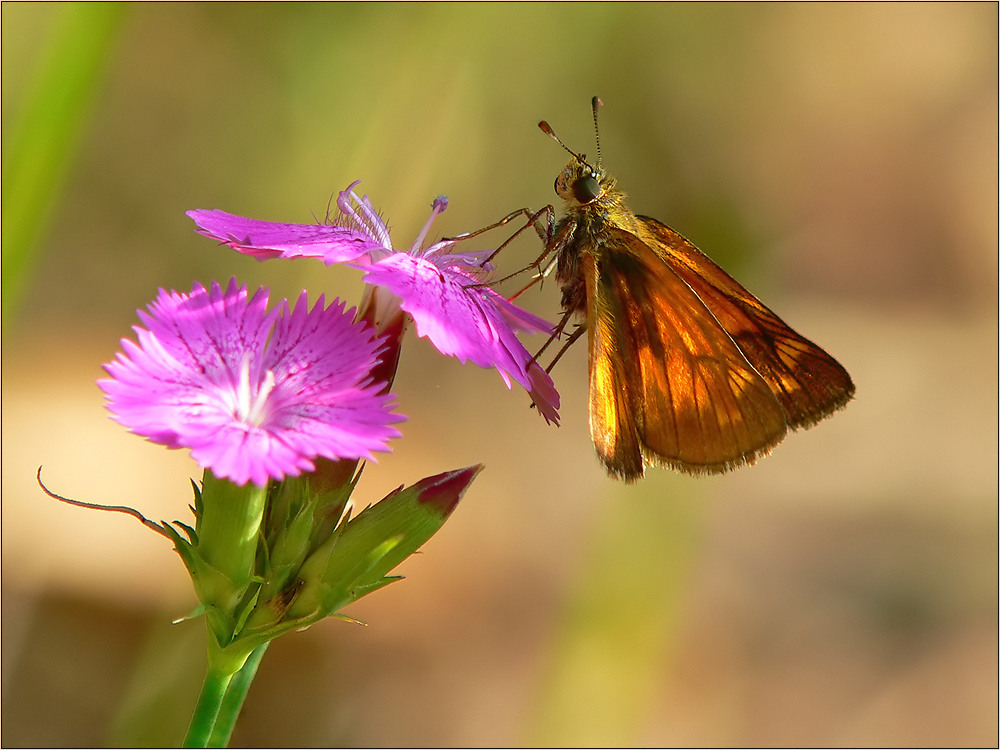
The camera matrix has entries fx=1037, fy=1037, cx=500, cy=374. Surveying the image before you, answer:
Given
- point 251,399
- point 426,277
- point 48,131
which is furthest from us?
point 48,131

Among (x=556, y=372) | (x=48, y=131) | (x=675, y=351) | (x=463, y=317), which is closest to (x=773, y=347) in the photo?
(x=675, y=351)

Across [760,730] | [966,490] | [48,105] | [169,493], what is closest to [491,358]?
[48,105]

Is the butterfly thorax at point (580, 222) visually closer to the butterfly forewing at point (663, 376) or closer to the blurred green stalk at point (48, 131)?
the butterfly forewing at point (663, 376)

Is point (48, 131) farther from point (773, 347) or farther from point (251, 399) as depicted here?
point (773, 347)

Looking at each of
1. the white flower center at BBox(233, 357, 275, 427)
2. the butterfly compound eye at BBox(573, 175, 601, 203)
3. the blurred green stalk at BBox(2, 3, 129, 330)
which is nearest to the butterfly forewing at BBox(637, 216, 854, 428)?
the butterfly compound eye at BBox(573, 175, 601, 203)

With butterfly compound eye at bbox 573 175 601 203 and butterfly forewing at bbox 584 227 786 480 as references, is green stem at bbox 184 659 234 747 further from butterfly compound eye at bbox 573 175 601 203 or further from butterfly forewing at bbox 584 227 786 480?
butterfly compound eye at bbox 573 175 601 203

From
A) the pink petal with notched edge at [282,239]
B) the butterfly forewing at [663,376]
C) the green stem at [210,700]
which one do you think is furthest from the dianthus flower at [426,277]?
the green stem at [210,700]
